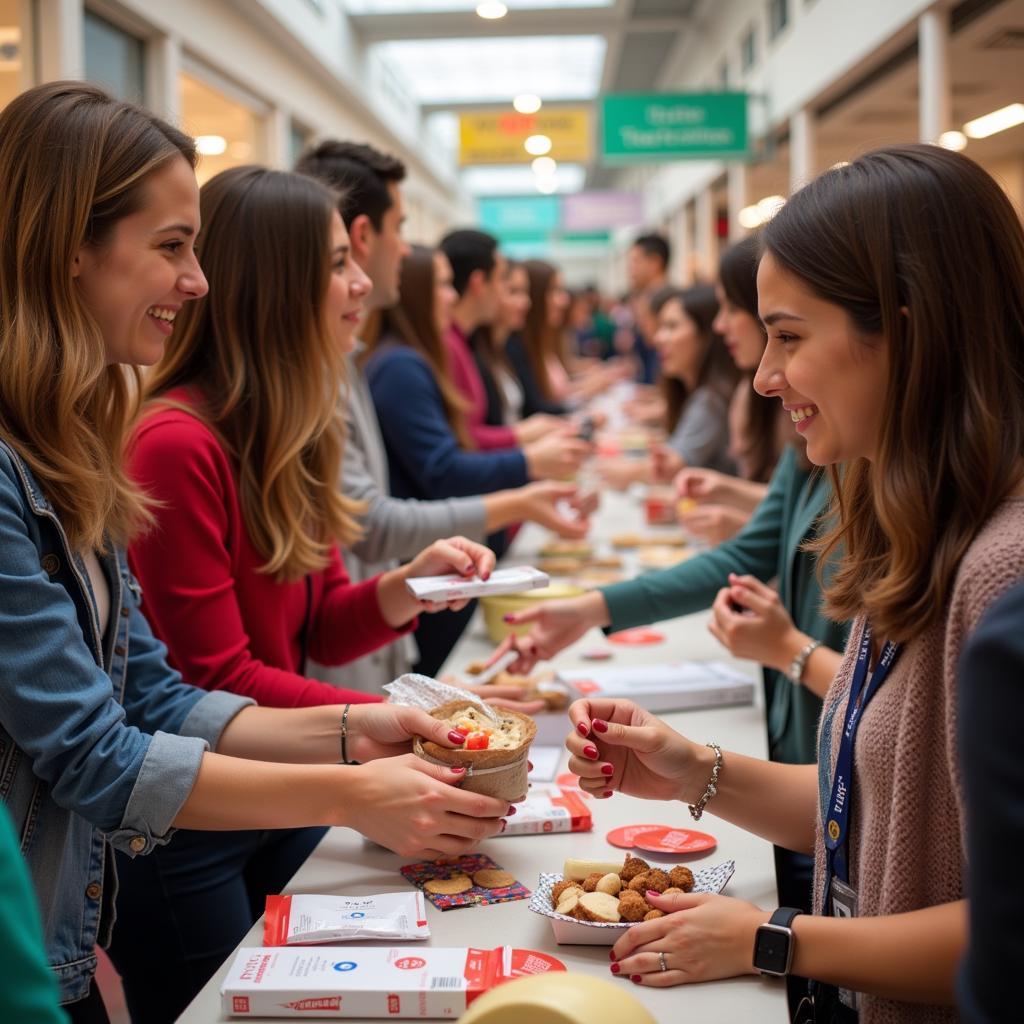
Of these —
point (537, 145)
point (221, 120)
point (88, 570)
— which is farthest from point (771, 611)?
point (537, 145)

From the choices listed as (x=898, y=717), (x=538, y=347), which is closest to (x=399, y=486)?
(x=898, y=717)

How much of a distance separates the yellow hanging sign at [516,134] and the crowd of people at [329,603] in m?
12.2

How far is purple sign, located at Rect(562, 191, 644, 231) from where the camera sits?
710 inches

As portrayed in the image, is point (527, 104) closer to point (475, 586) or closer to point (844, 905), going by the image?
point (475, 586)

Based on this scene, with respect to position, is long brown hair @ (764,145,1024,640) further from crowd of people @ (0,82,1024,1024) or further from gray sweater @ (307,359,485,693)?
gray sweater @ (307,359,485,693)

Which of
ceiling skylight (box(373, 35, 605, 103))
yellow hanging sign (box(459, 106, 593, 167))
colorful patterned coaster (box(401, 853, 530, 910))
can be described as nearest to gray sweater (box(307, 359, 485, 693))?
colorful patterned coaster (box(401, 853, 530, 910))

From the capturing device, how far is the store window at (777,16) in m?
9.23

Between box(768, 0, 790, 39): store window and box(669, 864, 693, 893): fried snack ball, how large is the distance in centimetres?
915

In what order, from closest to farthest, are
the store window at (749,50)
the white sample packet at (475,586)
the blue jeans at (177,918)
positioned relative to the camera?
the blue jeans at (177,918) → the white sample packet at (475,586) → the store window at (749,50)

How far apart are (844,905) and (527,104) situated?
14245mm

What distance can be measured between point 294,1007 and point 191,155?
1.24m

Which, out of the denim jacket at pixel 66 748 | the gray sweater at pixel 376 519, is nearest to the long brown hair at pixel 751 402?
the gray sweater at pixel 376 519

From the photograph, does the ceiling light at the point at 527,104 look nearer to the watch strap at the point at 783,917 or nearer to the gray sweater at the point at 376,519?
the gray sweater at the point at 376,519

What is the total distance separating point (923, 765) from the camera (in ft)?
3.94
